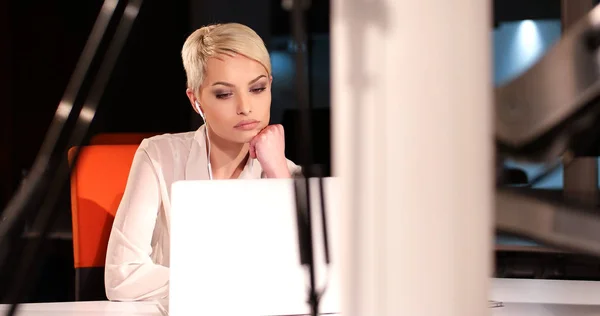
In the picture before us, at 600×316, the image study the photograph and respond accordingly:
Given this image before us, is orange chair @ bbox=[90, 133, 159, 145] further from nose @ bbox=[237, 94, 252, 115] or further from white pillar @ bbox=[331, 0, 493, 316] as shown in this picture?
white pillar @ bbox=[331, 0, 493, 316]

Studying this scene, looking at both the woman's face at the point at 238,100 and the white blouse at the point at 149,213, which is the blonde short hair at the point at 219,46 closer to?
the woman's face at the point at 238,100

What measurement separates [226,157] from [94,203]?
47cm

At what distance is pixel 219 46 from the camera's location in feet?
7.80

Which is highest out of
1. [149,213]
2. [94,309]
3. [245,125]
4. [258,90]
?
[258,90]

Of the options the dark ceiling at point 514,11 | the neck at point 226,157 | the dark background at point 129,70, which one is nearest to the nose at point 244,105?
the neck at point 226,157

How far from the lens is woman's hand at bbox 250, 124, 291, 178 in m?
2.07

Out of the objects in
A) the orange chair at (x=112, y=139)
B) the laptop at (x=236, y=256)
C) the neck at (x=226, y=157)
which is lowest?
the laptop at (x=236, y=256)

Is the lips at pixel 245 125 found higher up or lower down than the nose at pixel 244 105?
lower down

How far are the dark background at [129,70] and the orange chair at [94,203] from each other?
98 cm

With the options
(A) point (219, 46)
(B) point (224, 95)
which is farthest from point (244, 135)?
(A) point (219, 46)

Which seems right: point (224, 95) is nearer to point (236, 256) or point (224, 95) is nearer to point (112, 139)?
point (112, 139)

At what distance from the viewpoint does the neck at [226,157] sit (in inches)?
87.4

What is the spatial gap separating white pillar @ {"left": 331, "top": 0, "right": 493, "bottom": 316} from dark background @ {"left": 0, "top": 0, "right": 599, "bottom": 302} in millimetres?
2557

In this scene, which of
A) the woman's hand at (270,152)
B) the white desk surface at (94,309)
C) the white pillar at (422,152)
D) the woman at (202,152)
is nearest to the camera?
the white pillar at (422,152)
